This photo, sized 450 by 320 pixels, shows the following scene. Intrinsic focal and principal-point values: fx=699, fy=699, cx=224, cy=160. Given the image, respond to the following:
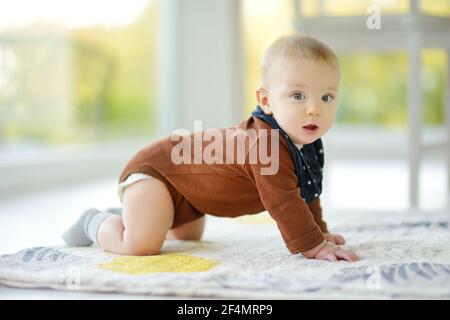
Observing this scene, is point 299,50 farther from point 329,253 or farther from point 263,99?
point 329,253

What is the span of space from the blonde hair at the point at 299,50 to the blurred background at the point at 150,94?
0.74m

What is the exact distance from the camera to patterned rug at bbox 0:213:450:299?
0.99m

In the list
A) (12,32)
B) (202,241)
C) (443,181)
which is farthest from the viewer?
(443,181)

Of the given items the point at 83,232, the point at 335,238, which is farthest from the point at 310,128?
the point at 83,232

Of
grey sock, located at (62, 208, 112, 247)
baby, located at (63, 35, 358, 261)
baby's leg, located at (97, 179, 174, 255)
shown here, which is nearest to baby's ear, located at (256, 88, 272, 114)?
baby, located at (63, 35, 358, 261)

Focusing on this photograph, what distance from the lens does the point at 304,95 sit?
119 centimetres

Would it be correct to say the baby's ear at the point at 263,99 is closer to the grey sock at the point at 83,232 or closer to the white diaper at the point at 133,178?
the white diaper at the point at 133,178

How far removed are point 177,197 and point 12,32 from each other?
132 cm

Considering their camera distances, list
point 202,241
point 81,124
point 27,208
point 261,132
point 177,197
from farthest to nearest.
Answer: point 81,124 < point 27,208 < point 202,241 < point 177,197 < point 261,132

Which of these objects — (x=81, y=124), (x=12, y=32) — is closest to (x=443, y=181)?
(x=81, y=124)

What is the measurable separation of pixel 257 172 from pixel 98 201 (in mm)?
1032
